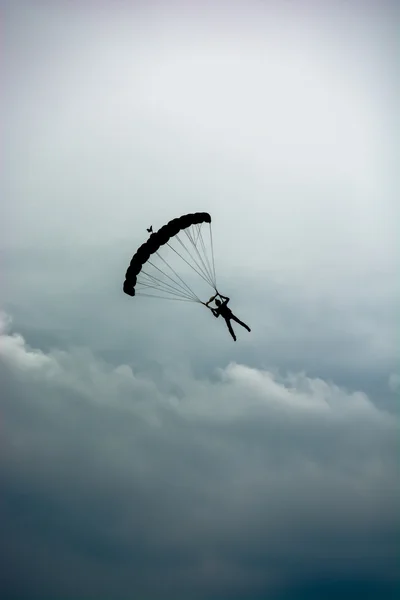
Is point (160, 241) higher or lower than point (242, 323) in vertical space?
higher

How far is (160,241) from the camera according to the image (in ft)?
125

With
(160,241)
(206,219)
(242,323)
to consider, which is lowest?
(242,323)

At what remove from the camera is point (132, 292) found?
131 feet

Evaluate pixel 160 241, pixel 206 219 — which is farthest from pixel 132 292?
pixel 206 219

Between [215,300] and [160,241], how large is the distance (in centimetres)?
487

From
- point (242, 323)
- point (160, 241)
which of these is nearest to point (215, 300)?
point (242, 323)

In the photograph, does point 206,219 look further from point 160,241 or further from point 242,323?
point 242,323

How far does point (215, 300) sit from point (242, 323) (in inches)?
84.5

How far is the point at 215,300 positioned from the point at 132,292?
5.27 meters

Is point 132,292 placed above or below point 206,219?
below

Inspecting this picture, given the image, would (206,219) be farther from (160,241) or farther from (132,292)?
(132,292)

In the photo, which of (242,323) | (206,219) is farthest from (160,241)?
(242,323)

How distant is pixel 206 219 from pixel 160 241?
3.59m

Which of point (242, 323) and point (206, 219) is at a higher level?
point (206, 219)
